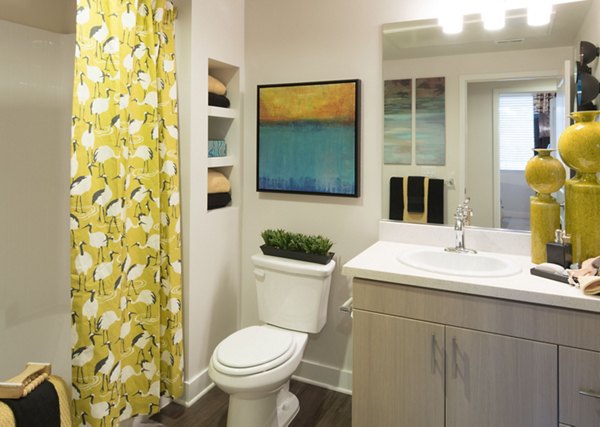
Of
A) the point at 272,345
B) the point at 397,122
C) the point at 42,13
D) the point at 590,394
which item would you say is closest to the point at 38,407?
the point at 272,345

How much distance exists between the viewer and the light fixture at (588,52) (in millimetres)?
1843

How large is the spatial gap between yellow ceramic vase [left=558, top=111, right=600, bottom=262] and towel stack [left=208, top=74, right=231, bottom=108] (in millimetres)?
1818

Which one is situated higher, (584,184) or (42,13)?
(42,13)

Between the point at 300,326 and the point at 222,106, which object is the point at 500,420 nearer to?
the point at 300,326

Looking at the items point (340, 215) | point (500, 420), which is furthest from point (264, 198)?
point (500, 420)

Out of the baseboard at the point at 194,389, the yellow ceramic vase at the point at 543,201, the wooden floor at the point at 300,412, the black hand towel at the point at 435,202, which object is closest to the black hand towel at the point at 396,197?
the black hand towel at the point at 435,202

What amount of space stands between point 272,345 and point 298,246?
1.85ft

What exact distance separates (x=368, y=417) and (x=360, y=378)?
17cm

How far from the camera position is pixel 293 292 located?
233 centimetres

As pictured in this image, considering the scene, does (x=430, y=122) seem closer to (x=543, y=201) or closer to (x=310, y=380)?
(x=543, y=201)

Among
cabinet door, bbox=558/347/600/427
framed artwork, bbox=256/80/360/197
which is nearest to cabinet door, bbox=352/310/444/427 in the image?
cabinet door, bbox=558/347/600/427

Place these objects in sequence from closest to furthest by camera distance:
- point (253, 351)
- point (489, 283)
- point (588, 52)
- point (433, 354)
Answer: point (489, 283)
point (433, 354)
point (588, 52)
point (253, 351)

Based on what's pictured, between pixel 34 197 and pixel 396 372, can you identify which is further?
pixel 34 197

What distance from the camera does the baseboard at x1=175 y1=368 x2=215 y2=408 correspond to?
2426 millimetres
